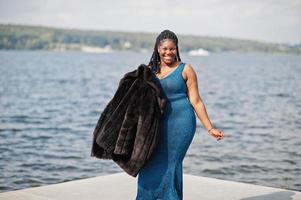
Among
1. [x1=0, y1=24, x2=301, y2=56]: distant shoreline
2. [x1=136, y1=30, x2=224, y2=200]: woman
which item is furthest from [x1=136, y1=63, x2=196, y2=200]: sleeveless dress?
[x1=0, y1=24, x2=301, y2=56]: distant shoreline

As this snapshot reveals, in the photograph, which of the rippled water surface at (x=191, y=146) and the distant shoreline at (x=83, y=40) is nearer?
the rippled water surface at (x=191, y=146)

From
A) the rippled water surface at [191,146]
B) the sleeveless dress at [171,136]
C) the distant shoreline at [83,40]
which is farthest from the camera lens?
the distant shoreline at [83,40]

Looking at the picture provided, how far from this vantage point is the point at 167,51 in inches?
213

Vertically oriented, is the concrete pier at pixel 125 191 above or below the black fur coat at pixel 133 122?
below

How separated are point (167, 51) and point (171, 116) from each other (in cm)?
53

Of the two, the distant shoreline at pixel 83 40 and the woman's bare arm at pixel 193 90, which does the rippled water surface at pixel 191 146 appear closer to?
the woman's bare arm at pixel 193 90

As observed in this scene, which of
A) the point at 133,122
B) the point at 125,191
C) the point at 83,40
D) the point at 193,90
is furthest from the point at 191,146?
the point at 83,40

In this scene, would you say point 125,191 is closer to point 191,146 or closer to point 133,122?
point 133,122

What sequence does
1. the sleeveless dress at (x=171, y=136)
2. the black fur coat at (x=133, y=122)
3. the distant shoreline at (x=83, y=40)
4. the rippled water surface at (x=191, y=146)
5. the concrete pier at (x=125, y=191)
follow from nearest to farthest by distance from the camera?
the black fur coat at (x=133, y=122)
the sleeveless dress at (x=171, y=136)
the concrete pier at (x=125, y=191)
the rippled water surface at (x=191, y=146)
the distant shoreline at (x=83, y=40)

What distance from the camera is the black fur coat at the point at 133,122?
207 inches

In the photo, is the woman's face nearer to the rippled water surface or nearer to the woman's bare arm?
the woman's bare arm

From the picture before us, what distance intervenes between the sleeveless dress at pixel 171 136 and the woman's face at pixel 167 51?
9 cm

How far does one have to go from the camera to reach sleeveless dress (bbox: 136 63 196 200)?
5387 millimetres

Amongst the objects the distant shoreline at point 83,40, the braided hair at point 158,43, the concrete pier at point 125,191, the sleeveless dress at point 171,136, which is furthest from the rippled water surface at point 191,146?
the distant shoreline at point 83,40
